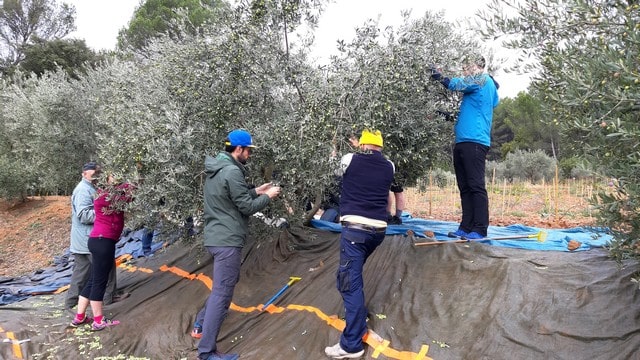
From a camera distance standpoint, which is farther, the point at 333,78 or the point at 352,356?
the point at 333,78

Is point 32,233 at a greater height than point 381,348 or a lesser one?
lesser

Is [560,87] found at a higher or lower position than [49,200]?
higher

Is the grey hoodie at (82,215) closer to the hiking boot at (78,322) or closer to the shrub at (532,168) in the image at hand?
the hiking boot at (78,322)

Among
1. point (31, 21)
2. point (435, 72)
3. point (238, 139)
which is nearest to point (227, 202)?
point (238, 139)

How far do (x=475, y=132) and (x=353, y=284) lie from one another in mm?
2777

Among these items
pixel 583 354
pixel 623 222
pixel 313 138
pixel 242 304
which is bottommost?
pixel 242 304

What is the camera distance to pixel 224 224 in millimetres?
5188

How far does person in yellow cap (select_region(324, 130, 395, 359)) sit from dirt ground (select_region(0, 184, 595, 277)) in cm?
605

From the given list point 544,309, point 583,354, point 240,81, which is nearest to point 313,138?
point 240,81

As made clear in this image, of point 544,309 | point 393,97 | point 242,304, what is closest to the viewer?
Result: point 544,309

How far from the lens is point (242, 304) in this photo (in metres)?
6.49

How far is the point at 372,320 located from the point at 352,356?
556mm

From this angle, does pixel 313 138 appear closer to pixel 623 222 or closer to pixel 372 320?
pixel 372 320

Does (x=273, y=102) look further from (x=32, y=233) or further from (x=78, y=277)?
(x=32, y=233)
